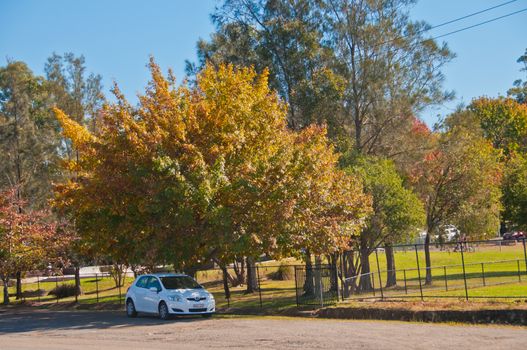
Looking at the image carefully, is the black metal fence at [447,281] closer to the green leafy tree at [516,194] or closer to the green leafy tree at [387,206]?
the green leafy tree at [387,206]

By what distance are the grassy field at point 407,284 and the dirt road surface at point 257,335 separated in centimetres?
412

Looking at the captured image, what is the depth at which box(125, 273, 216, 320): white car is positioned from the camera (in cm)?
2184

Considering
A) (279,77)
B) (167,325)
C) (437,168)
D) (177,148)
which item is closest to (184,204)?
(177,148)

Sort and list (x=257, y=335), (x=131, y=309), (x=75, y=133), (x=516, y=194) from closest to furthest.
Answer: (x=257, y=335)
(x=131, y=309)
(x=75, y=133)
(x=516, y=194)

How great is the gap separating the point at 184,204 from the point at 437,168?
17.7 metres

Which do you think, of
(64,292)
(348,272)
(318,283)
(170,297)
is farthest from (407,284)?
(64,292)

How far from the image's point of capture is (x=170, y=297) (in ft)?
71.7

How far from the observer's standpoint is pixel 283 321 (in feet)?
68.1

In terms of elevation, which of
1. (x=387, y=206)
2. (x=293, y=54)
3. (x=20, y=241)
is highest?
(x=293, y=54)

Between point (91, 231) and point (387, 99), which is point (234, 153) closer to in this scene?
point (91, 231)

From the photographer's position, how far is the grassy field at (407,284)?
25.0 meters

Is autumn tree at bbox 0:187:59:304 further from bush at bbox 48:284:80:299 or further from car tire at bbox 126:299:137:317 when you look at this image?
car tire at bbox 126:299:137:317

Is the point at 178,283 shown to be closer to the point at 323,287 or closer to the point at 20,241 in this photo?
the point at 323,287

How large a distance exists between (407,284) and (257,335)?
18033 mm
